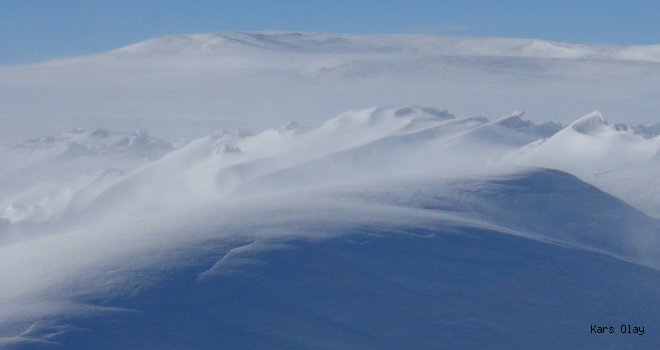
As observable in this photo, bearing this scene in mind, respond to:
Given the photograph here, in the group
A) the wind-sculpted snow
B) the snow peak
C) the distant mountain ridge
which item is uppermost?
the distant mountain ridge

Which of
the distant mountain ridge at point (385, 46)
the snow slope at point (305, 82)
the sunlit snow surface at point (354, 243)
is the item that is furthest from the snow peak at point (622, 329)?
the distant mountain ridge at point (385, 46)

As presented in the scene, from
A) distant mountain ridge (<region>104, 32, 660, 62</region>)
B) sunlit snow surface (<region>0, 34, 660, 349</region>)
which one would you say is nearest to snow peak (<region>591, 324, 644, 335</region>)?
sunlit snow surface (<region>0, 34, 660, 349</region>)

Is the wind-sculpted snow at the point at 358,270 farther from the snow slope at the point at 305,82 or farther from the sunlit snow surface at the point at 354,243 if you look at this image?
the snow slope at the point at 305,82

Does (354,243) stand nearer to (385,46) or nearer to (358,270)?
(358,270)

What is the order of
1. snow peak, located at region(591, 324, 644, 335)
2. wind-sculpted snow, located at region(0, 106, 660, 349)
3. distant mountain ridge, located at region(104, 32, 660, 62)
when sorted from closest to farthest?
1. wind-sculpted snow, located at region(0, 106, 660, 349)
2. snow peak, located at region(591, 324, 644, 335)
3. distant mountain ridge, located at region(104, 32, 660, 62)

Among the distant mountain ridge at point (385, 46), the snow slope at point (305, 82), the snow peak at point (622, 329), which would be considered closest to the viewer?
the snow peak at point (622, 329)

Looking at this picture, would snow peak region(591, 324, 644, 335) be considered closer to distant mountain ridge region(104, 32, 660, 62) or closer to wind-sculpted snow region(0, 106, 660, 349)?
wind-sculpted snow region(0, 106, 660, 349)

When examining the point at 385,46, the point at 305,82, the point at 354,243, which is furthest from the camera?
the point at 385,46

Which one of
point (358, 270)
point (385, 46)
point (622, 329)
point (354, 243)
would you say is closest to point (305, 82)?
point (385, 46)
